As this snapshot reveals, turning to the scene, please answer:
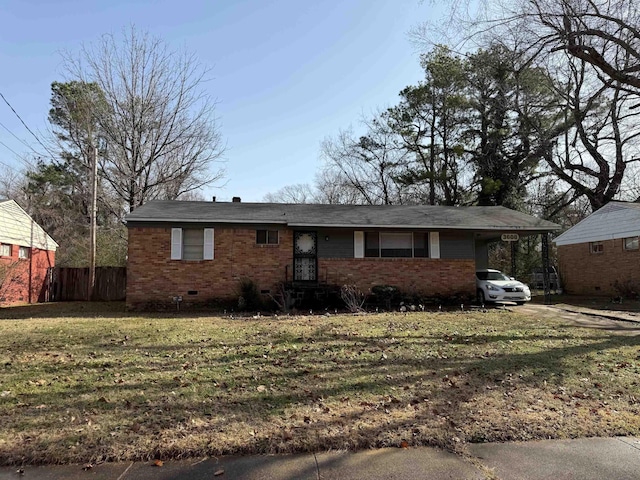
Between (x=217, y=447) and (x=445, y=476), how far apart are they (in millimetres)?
1937

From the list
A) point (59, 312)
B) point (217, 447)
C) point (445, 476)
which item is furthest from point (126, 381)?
point (59, 312)

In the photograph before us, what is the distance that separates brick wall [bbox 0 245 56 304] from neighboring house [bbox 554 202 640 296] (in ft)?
84.2

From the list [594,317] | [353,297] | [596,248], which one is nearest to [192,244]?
[353,297]

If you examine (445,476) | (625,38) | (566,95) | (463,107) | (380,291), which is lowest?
(445,476)

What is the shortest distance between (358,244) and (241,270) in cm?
441

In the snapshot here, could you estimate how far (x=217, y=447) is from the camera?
3.81 meters

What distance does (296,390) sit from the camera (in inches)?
212

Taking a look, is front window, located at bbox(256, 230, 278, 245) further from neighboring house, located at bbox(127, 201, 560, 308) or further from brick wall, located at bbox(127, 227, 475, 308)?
brick wall, located at bbox(127, 227, 475, 308)

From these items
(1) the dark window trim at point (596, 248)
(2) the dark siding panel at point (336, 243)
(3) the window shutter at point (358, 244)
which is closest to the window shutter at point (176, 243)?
(2) the dark siding panel at point (336, 243)

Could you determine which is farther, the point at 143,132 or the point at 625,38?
the point at 143,132

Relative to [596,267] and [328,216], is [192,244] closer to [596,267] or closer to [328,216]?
[328,216]

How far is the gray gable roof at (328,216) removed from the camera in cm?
1522

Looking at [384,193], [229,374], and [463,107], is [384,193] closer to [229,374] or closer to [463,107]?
[463,107]

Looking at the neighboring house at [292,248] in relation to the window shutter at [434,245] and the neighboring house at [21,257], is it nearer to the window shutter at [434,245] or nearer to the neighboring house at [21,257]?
the window shutter at [434,245]
